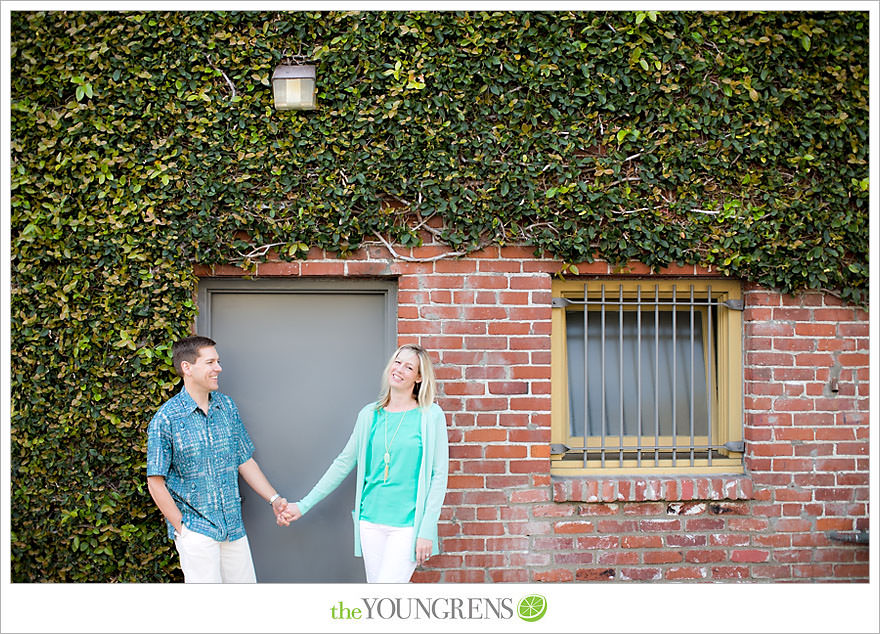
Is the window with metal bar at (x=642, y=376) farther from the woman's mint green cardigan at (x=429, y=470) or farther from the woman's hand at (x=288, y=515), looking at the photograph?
the woman's hand at (x=288, y=515)

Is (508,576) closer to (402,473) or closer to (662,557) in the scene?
(662,557)

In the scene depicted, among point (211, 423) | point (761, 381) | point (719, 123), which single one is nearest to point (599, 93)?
point (719, 123)

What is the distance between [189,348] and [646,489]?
104 inches

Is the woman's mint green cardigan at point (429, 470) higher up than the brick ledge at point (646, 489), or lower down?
higher up

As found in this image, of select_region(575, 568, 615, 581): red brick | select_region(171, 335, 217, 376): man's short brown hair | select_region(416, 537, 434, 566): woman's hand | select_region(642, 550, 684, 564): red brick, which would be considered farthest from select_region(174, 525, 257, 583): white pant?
select_region(642, 550, 684, 564): red brick

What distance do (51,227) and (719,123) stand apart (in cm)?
384

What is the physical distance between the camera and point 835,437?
4.51 metres

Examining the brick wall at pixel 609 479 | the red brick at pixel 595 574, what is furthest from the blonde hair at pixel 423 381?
the red brick at pixel 595 574

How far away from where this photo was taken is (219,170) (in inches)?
169

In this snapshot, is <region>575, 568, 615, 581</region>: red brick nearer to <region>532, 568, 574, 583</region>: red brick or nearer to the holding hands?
<region>532, 568, 574, 583</region>: red brick

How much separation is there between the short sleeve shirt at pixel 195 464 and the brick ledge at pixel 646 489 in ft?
5.92

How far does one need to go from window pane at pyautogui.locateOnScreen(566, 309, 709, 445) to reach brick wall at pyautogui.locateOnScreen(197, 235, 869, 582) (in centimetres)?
28

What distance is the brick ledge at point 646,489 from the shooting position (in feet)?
14.4

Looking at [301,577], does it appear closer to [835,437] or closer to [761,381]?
[761,381]
